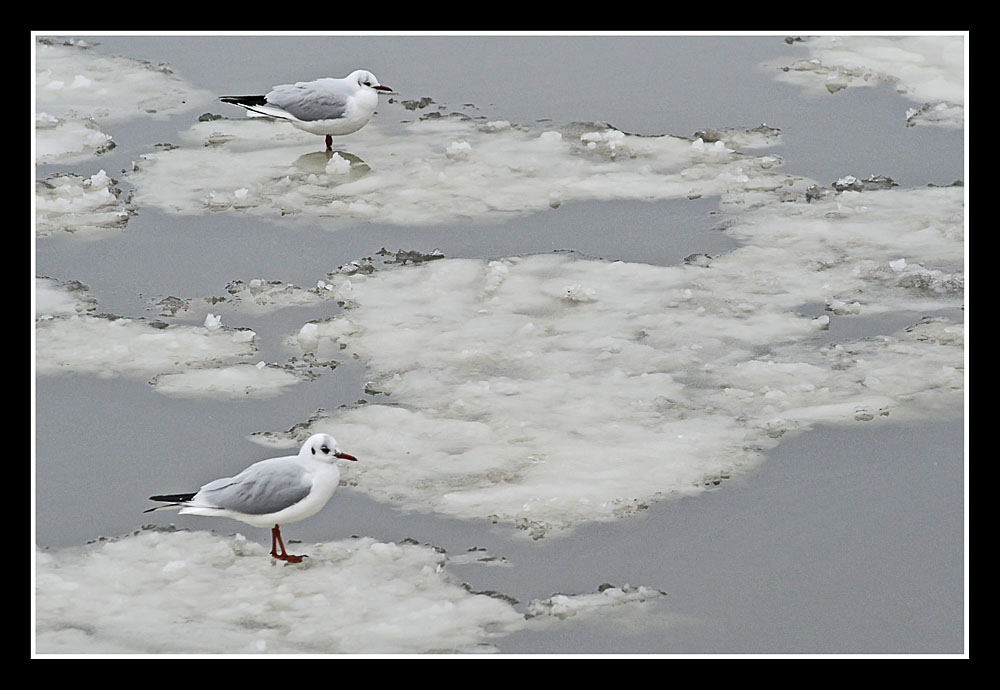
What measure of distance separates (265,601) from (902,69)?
699cm

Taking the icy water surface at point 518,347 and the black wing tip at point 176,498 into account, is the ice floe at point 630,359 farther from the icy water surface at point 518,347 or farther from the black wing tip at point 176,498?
the black wing tip at point 176,498

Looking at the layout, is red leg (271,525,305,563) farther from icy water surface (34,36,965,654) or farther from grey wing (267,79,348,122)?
grey wing (267,79,348,122)

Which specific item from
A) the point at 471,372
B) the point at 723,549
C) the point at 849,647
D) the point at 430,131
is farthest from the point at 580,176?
the point at 849,647

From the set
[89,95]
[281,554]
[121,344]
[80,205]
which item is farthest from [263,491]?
[89,95]

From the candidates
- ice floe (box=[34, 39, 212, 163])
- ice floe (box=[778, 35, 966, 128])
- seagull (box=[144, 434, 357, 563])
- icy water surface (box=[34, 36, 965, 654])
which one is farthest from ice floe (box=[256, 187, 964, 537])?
ice floe (box=[34, 39, 212, 163])

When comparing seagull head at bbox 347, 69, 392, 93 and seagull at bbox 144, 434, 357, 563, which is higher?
seagull head at bbox 347, 69, 392, 93

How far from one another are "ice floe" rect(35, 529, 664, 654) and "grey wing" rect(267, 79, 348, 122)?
13.0ft

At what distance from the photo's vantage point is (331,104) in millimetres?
8812

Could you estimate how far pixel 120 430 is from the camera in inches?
242

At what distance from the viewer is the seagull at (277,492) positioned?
205 inches

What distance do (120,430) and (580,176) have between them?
3.64 metres

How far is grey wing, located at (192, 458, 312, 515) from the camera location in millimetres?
5211

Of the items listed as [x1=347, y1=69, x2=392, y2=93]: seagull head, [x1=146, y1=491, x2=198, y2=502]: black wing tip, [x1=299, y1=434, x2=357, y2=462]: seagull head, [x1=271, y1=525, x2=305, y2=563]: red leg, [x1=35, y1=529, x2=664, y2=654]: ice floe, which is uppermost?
[x1=347, y1=69, x2=392, y2=93]: seagull head

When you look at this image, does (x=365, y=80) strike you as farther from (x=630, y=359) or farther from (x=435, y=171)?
(x=630, y=359)
